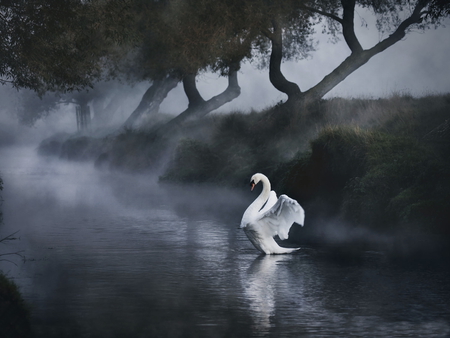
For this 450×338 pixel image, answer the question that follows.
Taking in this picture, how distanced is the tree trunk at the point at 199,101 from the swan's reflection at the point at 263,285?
3120 centimetres

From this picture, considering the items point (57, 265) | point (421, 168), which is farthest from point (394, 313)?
point (421, 168)

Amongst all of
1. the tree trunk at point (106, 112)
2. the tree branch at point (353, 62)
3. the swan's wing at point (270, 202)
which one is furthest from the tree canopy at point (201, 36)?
the tree trunk at point (106, 112)

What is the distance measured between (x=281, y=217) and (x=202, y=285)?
2.69 meters

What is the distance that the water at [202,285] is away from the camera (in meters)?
8.11

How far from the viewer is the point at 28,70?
19234mm

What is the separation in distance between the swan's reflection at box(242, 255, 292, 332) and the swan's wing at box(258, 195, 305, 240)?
49 centimetres

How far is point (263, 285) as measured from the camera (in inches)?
409

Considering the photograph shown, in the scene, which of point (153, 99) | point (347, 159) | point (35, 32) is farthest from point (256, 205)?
point (153, 99)

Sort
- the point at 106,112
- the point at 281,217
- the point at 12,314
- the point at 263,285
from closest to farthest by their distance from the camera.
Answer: the point at 12,314 → the point at 263,285 → the point at 281,217 → the point at 106,112

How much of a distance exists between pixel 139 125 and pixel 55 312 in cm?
4462

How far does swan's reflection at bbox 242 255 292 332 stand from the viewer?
8.62 metres

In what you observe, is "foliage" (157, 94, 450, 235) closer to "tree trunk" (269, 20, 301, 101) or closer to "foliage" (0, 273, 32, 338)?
"tree trunk" (269, 20, 301, 101)

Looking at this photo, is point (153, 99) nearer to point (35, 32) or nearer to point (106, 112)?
point (106, 112)

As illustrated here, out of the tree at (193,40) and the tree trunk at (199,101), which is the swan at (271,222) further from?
Answer: the tree trunk at (199,101)
